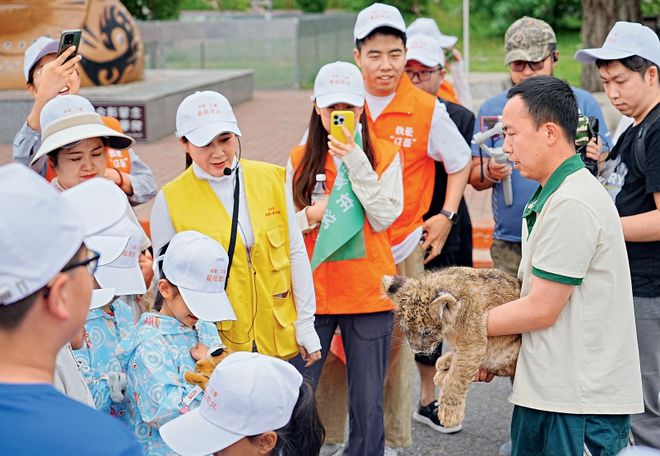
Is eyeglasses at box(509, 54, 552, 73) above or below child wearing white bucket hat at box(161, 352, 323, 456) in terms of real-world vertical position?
above

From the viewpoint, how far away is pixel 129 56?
14.1 metres

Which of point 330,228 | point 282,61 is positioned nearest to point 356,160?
point 330,228

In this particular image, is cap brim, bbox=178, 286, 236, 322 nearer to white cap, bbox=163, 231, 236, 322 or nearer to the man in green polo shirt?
white cap, bbox=163, 231, 236, 322

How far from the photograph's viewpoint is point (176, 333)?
11.3 ft

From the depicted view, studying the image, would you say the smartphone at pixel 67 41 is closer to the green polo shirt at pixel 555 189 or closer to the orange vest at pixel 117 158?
the orange vest at pixel 117 158

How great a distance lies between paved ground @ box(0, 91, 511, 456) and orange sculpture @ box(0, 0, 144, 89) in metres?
1.20

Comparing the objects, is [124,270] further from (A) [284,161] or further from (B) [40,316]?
(A) [284,161]

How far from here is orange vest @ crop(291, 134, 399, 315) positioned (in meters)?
4.54

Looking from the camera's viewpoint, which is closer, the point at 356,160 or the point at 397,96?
the point at 356,160

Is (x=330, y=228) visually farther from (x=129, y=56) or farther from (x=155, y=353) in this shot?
(x=129, y=56)

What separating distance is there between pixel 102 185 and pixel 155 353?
3.63 ft

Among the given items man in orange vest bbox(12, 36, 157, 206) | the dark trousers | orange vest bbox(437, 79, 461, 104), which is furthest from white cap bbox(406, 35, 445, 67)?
the dark trousers

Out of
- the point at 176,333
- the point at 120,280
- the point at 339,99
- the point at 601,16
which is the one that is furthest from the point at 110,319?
the point at 601,16

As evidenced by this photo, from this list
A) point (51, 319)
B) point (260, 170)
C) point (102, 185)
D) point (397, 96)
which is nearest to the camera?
point (51, 319)
